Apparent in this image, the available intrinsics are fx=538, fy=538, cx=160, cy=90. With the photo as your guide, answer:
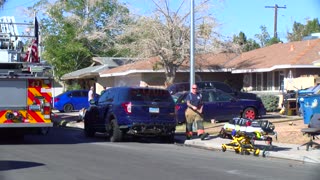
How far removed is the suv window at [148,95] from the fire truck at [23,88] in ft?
8.95

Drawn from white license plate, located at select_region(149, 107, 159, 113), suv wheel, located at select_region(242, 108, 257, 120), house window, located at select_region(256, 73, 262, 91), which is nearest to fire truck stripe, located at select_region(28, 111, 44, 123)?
white license plate, located at select_region(149, 107, 159, 113)

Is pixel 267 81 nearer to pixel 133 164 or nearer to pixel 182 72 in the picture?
pixel 182 72

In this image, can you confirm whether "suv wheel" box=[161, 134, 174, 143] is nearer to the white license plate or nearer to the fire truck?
the white license plate

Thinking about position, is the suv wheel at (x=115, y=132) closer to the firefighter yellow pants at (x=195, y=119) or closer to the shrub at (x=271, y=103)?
the firefighter yellow pants at (x=195, y=119)

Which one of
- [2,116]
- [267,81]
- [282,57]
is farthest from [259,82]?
[2,116]

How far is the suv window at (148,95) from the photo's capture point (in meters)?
17.2

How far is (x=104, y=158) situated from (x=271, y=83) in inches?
818

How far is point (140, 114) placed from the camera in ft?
55.4

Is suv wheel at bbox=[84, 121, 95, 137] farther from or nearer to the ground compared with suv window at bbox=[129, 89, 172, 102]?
nearer to the ground

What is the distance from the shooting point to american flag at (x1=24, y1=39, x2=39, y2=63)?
1614 cm

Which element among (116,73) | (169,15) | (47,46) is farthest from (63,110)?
(47,46)

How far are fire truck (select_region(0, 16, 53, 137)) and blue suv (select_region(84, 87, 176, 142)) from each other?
2317mm

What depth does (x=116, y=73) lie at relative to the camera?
1407 inches

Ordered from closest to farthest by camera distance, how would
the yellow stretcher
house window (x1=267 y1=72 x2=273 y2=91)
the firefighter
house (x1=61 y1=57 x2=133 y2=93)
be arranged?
the yellow stretcher → the firefighter → house window (x1=267 y1=72 x2=273 y2=91) → house (x1=61 y1=57 x2=133 y2=93)
